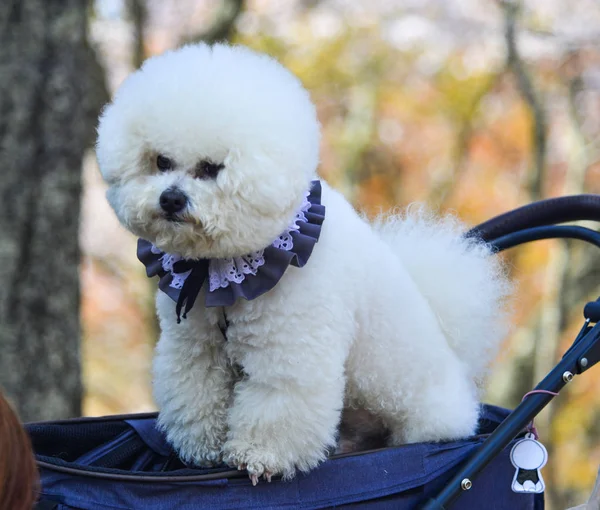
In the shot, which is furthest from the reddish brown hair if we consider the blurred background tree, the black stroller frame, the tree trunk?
the blurred background tree

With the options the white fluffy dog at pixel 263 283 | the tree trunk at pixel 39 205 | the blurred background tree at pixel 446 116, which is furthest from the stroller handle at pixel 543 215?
the blurred background tree at pixel 446 116

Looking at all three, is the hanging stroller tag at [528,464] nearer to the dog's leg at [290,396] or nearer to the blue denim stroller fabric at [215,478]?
the blue denim stroller fabric at [215,478]

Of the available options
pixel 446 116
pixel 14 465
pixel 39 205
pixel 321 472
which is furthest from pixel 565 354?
pixel 446 116

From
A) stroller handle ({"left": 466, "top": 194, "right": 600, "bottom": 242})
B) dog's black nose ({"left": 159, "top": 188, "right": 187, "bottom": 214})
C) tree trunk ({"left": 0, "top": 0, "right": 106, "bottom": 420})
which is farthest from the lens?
tree trunk ({"left": 0, "top": 0, "right": 106, "bottom": 420})

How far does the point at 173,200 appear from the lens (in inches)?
51.6

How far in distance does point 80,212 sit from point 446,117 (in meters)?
5.44

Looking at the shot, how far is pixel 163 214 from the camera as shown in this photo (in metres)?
1.33

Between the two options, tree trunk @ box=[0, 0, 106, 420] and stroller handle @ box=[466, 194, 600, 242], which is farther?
tree trunk @ box=[0, 0, 106, 420]

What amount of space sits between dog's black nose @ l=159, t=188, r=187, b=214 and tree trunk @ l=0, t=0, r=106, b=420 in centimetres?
153

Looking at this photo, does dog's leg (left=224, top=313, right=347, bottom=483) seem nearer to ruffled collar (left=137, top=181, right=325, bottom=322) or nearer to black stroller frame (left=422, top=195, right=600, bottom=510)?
ruffled collar (left=137, top=181, right=325, bottom=322)

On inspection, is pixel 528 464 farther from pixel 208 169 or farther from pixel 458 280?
pixel 208 169

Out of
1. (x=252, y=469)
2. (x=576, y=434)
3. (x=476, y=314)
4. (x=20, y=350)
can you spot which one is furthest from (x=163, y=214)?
(x=576, y=434)

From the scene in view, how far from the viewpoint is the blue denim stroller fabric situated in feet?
4.39

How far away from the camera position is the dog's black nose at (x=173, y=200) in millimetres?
1311
